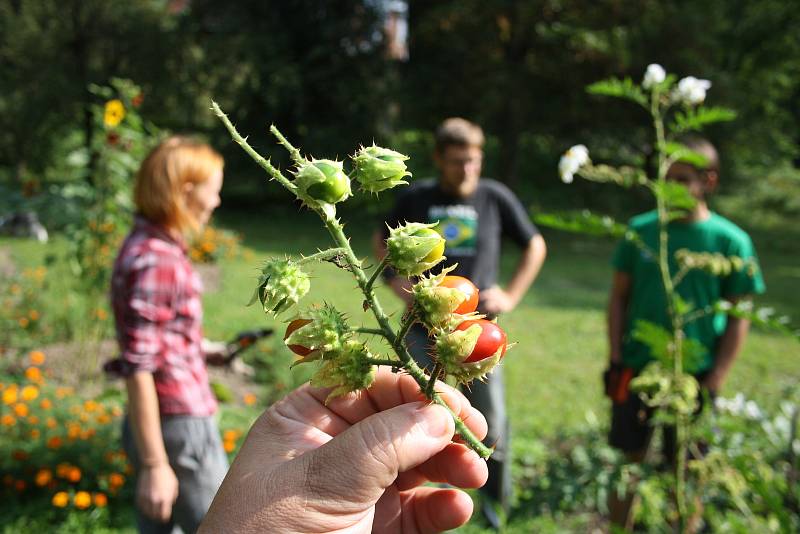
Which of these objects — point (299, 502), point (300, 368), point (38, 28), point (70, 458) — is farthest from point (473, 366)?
point (38, 28)

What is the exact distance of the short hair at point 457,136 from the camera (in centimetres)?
338

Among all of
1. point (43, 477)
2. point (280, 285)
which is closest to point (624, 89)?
point (280, 285)

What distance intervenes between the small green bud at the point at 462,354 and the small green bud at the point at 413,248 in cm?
10

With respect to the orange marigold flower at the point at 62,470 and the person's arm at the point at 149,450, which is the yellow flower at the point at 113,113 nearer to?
the orange marigold flower at the point at 62,470

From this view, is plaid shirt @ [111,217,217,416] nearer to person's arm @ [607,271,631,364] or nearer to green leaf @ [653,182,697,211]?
green leaf @ [653,182,697,211]


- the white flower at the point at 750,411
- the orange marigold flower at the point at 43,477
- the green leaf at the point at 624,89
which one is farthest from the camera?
the orange marigold flower at the point at 43,477

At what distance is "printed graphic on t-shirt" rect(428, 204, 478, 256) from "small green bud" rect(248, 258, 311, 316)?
8.79ft

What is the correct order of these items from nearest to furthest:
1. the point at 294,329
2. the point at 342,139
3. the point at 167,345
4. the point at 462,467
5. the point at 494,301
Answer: the point at 294,329
the point at 462,467
the point at 167,345
the point at 494,301
the point at 342,139

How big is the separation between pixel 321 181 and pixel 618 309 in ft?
8.96

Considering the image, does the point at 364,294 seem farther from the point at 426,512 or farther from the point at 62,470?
the point at 62,470

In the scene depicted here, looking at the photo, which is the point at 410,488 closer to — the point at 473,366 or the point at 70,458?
the point at 473,366

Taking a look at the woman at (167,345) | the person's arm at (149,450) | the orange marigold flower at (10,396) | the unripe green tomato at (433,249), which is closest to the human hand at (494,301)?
the woman at (167,345)

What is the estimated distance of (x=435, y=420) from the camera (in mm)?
1008

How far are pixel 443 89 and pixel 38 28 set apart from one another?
919cm
